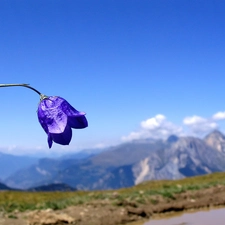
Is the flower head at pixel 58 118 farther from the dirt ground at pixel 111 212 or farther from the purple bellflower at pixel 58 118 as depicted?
the dirt ground at pixel 111 212

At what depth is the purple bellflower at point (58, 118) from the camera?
65.2 inches

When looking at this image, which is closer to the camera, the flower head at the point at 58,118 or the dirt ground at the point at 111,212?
the flower head at the point at 58,118

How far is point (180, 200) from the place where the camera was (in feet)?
55.2

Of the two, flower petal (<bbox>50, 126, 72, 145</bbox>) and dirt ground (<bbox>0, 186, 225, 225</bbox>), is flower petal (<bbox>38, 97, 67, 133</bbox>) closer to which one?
flower petal (<bbox>50, 126, 72, 145</bbox>)

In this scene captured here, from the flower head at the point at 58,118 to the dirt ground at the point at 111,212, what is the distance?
1149 centimetres

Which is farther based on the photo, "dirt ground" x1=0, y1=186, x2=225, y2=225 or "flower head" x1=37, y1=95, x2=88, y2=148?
"dirt ground" x1=0, y1=186, x2=225, y2=225

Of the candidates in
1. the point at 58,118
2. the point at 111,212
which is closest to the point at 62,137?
the point at 58,118

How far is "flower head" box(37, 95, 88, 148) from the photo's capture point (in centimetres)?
166

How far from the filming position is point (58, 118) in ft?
5.68

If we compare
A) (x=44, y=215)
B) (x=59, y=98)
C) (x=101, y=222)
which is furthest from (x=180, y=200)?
(x=59, y=98)

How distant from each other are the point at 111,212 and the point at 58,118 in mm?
13296

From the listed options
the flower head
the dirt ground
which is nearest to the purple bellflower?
the flower head

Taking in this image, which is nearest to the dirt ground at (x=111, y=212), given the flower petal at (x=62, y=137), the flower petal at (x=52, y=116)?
the flower petal at (x=52, y=116)

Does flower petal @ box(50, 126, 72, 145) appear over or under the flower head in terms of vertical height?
under
